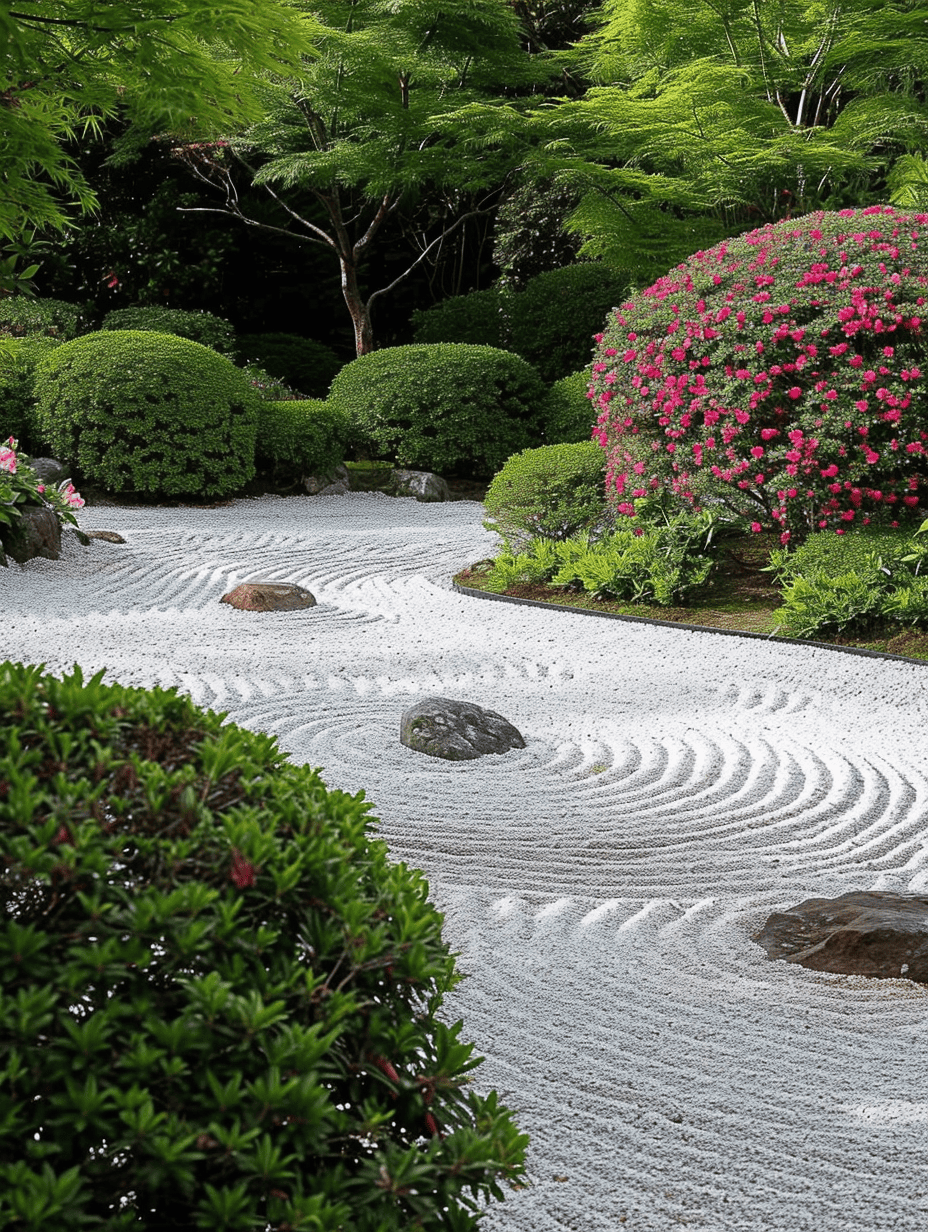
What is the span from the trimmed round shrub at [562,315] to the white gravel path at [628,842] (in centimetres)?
741

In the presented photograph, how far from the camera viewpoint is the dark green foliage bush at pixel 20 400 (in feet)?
36.1

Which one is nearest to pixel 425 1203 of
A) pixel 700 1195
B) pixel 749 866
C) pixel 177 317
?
pixel 700 1195

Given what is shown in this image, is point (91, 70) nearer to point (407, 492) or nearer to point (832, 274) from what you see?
point (832, 274)

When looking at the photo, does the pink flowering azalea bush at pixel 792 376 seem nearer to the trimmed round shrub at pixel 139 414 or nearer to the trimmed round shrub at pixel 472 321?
the trimmed round shrub at pixel 139 414

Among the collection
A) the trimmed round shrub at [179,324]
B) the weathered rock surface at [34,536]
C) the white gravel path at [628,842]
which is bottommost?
the white gravel path at [628,842]

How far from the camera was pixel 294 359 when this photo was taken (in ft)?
52.7

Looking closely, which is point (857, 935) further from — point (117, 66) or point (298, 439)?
point (298, 439)

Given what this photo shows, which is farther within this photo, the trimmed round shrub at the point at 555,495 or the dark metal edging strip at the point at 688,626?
the trimmed round shrub at the point at 555,495

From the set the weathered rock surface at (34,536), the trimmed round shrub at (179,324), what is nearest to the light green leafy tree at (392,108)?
the trimmed round shrub at (179,324)

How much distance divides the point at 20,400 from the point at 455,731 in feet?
27.7

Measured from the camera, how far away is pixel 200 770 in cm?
128

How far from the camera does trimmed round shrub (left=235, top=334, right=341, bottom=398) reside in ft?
52.0

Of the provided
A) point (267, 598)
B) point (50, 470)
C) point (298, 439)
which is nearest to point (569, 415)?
point (298, 439)

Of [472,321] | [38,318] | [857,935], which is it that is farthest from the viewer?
[472,321]
